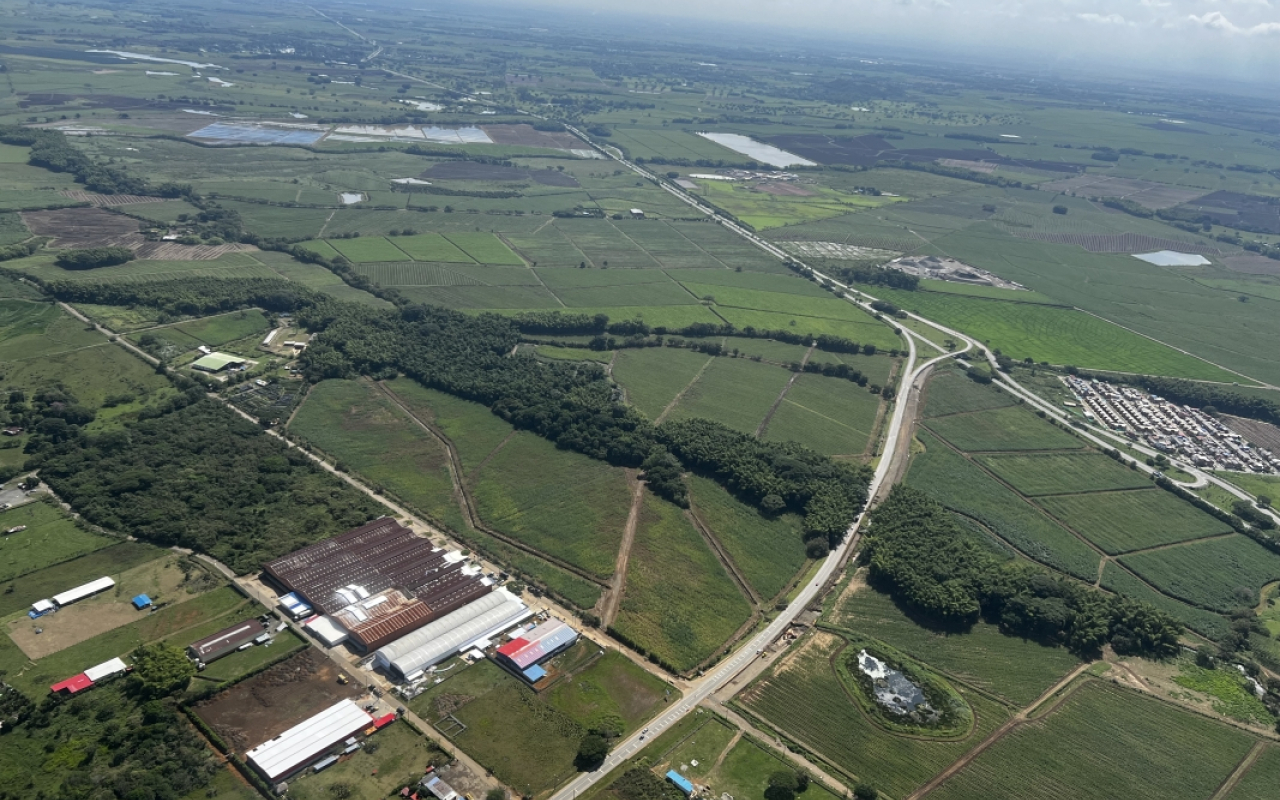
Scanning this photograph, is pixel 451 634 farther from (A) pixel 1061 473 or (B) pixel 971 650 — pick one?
(A) pixel 1061 473

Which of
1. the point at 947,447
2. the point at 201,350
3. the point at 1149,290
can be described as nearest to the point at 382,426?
the point at 201,350

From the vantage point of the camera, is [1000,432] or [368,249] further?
[368,249]

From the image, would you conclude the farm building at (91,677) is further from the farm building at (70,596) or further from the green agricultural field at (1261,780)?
the green agricultural field at (1261,780)

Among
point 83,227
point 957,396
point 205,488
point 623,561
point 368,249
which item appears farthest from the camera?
point 368,249

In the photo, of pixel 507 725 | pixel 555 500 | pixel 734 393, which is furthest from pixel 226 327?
pixel 507 725

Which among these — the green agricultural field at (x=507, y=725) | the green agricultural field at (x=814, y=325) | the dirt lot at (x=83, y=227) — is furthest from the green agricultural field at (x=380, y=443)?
the dirt lot at (x=83, y=227)

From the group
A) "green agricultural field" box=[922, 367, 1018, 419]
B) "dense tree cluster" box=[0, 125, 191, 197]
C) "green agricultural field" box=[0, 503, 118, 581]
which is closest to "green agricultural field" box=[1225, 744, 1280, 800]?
"green agricultural field" box=[922, 367, 1018, 419]

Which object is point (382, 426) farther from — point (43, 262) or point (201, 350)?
point (43, 262)
